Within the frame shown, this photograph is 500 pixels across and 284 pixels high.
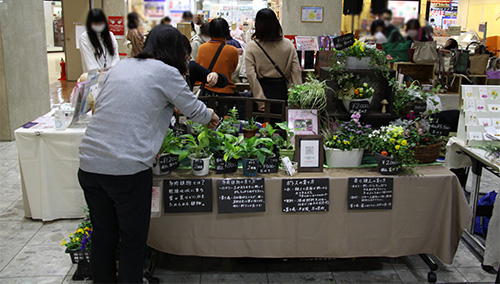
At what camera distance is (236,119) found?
305 centimetres

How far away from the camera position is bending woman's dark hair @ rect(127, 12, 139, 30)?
1669 millimetres

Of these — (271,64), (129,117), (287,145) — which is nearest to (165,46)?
(129,117)

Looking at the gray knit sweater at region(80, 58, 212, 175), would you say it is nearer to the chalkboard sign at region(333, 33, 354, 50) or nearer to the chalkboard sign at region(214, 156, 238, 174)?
the chalkboard sign at region(214, 156, 238, 174)

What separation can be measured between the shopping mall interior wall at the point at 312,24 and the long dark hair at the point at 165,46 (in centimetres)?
553

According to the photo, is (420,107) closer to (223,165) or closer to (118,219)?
(223,165)

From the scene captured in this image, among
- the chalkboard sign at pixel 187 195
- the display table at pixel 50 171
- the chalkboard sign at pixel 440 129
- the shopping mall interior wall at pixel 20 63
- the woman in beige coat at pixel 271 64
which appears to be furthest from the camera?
the shopping mall interior wall at pixel 20 63

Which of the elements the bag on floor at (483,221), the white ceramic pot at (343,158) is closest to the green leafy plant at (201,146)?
the white ceramic pot at (343,158)

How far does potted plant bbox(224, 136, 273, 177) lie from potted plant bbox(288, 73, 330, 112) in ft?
1.39

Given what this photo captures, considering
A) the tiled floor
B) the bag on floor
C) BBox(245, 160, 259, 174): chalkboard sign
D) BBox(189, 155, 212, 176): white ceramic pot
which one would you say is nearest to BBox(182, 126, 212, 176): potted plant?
BBox(189, 155, 212, 176): white ceramic pot

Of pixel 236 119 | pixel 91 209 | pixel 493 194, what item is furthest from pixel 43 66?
pixel 493 194

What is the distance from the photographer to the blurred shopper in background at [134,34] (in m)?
1.69

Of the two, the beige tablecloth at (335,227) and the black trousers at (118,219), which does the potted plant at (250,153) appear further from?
the black trousers at (118,219)

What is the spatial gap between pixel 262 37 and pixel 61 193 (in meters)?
2.03

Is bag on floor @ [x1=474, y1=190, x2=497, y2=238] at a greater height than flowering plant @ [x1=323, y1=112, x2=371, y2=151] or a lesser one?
lesser
